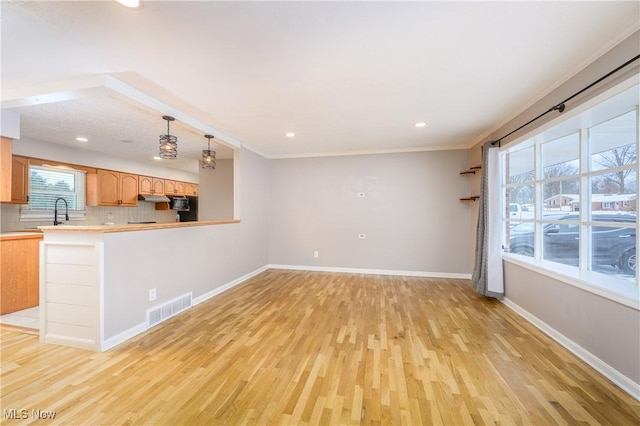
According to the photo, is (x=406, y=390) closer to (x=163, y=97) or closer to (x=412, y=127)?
(x=412, y=127)

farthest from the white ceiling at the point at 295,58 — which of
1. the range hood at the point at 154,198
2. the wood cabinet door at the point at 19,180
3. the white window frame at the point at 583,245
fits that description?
the range hood at the point at 154,198

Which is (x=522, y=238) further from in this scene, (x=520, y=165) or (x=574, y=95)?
(x=574, y=95)

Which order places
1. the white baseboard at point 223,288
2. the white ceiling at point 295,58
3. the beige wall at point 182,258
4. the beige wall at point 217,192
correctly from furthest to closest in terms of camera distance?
the beige wall at point 217,192, the white baseboard at point 223,288, the beige wall at point 182,258, the white ceiling at point 295,58

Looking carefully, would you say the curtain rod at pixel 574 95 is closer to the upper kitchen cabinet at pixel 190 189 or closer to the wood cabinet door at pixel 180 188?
the wood cabinet door at pixel 180 188

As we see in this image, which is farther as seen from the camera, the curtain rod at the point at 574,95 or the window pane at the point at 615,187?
the window pane at the point at 615,187

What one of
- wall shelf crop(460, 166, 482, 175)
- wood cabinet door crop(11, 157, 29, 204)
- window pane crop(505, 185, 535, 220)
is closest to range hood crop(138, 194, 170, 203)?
wood cabinet door crop(11, 157, 29, 204)

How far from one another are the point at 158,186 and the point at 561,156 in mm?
7694

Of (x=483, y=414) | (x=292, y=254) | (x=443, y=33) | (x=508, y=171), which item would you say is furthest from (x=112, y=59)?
(x=508, y=171)

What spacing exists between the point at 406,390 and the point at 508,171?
11.7 feet

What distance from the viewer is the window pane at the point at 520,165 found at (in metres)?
3.33

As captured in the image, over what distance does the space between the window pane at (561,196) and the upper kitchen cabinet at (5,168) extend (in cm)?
649

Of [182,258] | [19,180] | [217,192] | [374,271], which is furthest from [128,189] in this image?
[374,271]

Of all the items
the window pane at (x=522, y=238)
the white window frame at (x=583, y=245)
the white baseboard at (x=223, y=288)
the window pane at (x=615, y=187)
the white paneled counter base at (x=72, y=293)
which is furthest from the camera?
the white baseboard at (x=223, y=288)

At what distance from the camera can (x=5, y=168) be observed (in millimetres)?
2986
